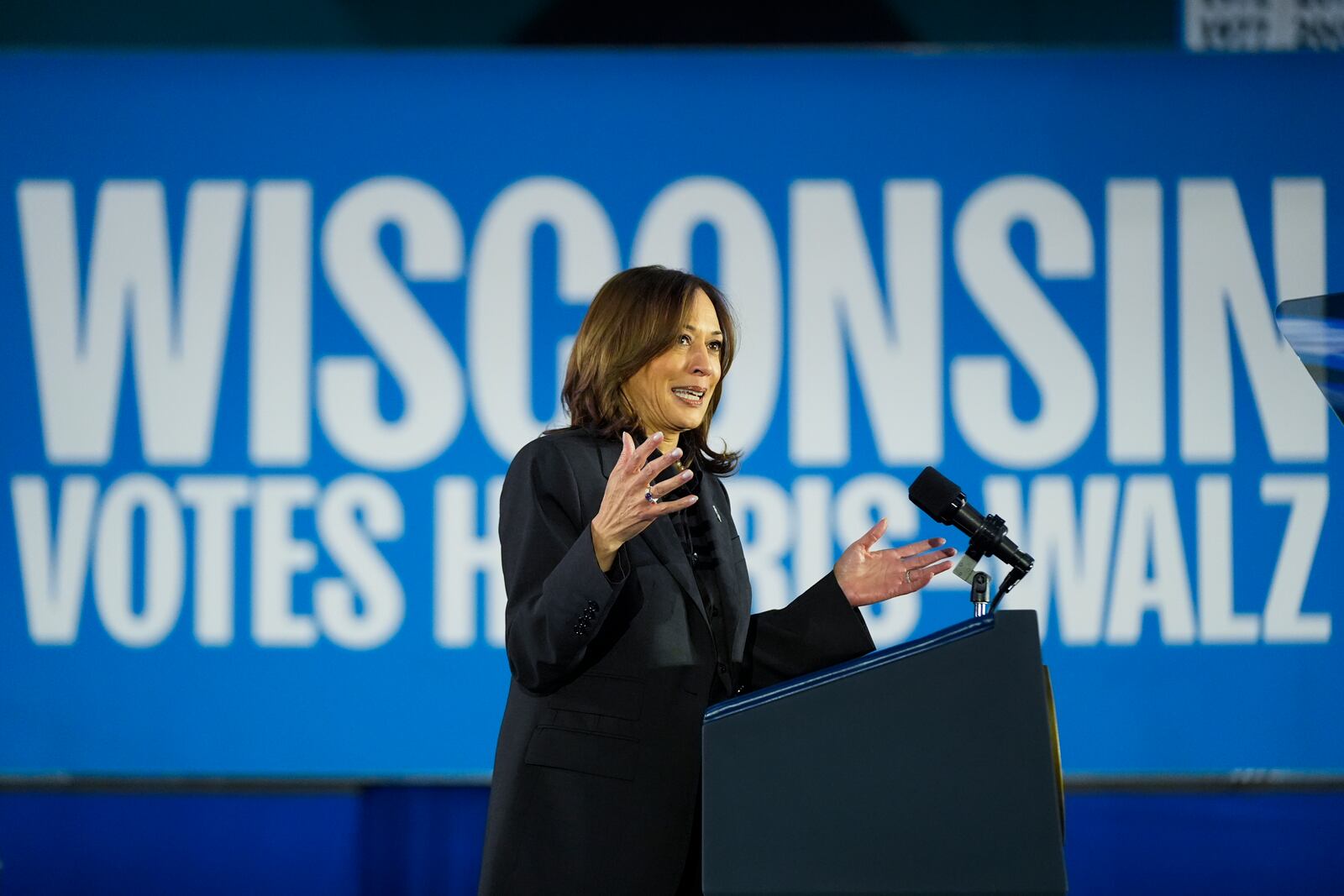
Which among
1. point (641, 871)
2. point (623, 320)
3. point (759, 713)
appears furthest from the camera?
point (623, 320)

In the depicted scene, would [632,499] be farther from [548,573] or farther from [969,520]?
[969,520]

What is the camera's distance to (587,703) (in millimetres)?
1621

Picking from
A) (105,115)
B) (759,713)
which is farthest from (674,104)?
(759,713)

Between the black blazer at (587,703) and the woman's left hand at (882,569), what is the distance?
0.23m

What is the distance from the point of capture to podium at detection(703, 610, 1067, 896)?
1.16 metres

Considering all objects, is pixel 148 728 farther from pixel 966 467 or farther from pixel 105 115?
pixel 966 467

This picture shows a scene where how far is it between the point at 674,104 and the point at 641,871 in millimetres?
2185

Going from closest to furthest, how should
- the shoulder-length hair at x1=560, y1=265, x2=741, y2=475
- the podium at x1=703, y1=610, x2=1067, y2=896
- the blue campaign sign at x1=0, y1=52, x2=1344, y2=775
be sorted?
the podium at x1=703, y1=610, x2=1067, y2=896
the shoulder-length hair at x1=560, y1=265, x2=741, y2=475
the blue campaign sign at x1=0, y1=52, x2=1344, y2=775

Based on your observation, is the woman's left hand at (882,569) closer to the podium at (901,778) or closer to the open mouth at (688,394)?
the open mouth at (688,394)

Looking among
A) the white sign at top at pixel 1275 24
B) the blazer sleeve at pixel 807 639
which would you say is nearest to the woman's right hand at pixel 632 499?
the blazer sleeve at pixel 807 639

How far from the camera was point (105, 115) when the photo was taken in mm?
3303

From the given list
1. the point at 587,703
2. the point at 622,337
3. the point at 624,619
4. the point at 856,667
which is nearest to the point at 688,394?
the point at 622,337

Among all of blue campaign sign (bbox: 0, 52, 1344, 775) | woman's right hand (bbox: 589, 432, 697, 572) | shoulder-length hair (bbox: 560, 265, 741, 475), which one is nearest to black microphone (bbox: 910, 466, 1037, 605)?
woman's right hand (bbox: 589, 432, 697, 572)

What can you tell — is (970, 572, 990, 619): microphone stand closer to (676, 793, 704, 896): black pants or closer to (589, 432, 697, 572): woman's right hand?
(589, 432, 697, 572): woman's right hand
